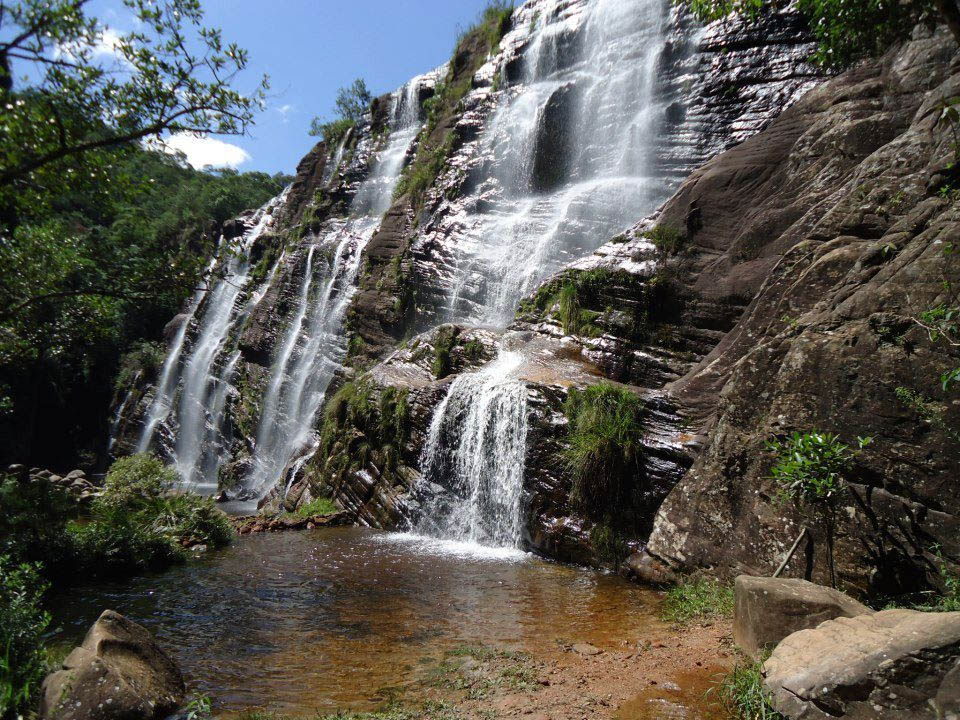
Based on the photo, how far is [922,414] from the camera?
5.04 m

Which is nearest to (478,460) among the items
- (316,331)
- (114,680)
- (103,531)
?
(103,531)

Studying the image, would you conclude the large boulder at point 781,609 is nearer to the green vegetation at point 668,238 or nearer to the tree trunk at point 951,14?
the tree trunk at point 951,14

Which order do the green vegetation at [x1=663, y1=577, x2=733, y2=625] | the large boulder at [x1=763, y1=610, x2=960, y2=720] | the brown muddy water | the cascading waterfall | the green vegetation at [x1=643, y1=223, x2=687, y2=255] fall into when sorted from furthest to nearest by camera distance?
1. the cascading waterfall
2. the green vegetation at [x1=643, y1=223, x2=687, y2=255]
3. the green vegetation at [x1=663, y1=577, x2=733, y2=625]
4. the brown muddy water
5. the large boulder at [x1=763, y1=610, x2=960, y2=720]

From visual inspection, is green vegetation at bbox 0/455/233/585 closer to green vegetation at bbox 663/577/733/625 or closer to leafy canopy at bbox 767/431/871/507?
green vegetation at bbox 663/577/733/625

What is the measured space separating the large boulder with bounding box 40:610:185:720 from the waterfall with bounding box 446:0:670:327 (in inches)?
484

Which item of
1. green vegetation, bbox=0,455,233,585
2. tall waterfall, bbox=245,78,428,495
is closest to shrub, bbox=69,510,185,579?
green vegetation, bbox=0,455,233,585

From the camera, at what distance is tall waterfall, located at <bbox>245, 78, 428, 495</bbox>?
21.2m

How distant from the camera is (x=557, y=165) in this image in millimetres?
18500

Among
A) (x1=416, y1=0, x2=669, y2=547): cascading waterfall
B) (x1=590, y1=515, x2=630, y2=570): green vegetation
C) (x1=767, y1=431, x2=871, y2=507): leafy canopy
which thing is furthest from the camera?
(x1=416, y1=0, x2=669, y2=547): cascading waterfall

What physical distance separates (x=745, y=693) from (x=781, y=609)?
67 centimetres

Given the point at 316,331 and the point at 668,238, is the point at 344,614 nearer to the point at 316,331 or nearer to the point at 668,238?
the point at 668,238

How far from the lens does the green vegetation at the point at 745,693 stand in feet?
11.8

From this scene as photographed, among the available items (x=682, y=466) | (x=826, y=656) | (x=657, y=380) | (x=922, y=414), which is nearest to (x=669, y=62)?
(x=657, y=380)

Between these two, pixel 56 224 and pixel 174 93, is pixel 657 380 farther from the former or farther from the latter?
pixel 56 224
